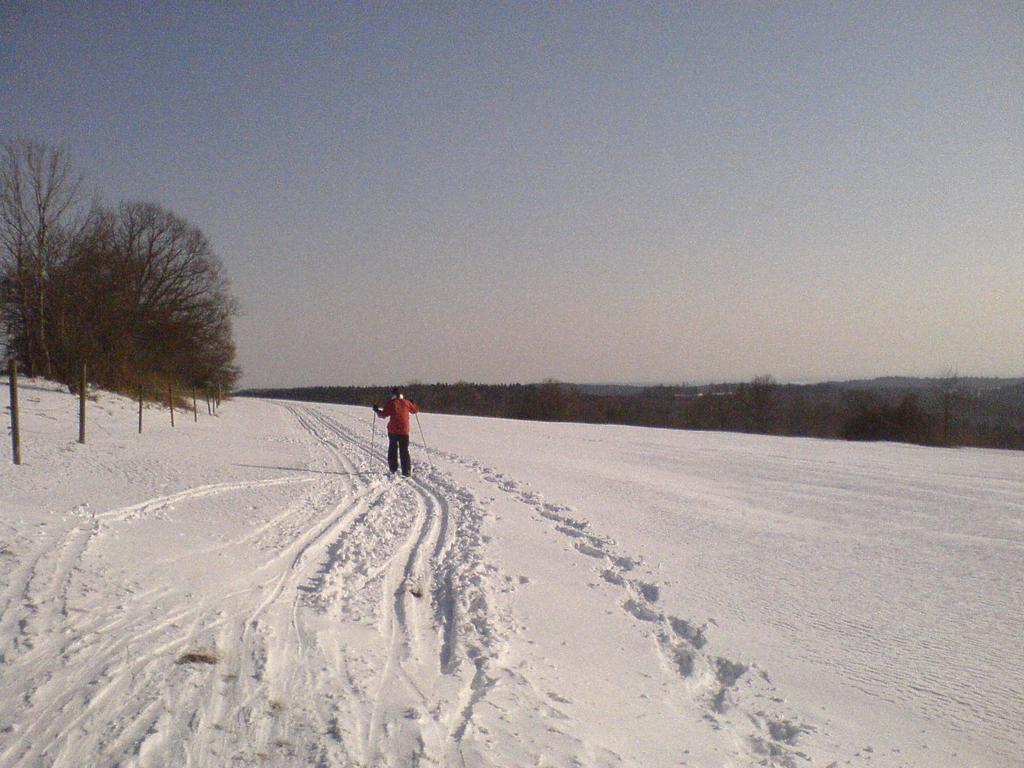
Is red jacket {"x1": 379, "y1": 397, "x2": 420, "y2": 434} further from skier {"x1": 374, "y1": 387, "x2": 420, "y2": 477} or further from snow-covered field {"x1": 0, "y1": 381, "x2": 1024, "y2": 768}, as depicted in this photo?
snow-covered field {"x1": 0, "y1": 381, "x2": 1024, "y2": 768}

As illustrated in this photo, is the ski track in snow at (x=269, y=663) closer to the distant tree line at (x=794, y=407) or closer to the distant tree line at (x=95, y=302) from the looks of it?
the distant tree line at (x=95, y=302)

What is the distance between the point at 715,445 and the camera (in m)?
25.9

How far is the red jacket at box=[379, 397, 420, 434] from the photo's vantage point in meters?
13.5

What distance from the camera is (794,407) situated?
7000 cm

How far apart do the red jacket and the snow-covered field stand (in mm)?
2425

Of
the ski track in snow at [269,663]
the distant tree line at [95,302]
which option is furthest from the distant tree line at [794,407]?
the ski track in snow at [269,663]

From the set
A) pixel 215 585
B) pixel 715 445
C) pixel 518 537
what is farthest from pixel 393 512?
pixel 715 445

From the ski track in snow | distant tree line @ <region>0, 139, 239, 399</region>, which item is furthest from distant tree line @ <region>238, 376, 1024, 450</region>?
the ski track in snow

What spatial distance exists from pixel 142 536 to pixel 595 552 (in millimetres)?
5184

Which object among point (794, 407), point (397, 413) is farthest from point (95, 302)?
point (794, 407)

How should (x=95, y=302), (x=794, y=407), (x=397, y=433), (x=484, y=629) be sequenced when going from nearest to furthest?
(x=484, y=629) < (x=397, y=433) < (x=95, y=302) < (x=794, y=407)

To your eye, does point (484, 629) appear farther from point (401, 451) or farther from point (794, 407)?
point (794, 407)

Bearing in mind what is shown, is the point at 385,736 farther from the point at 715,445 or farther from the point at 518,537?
the point at 715,445

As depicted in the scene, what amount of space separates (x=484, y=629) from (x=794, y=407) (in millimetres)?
71557
